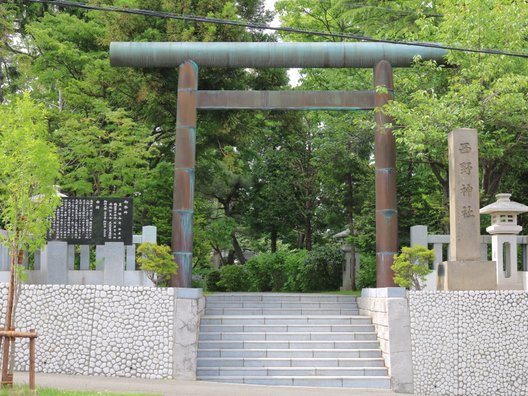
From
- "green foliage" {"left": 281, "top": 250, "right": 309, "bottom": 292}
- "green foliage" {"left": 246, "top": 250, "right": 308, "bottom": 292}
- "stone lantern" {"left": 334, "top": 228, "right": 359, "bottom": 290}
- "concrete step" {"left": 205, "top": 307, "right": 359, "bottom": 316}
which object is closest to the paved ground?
"concrete step" {"left": 205, "top": 307, "right": 359, "bottom": 316}

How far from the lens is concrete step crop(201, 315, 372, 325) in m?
15.9

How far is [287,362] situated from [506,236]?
18.3ft

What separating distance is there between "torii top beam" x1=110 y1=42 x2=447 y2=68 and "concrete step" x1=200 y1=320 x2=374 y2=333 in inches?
235

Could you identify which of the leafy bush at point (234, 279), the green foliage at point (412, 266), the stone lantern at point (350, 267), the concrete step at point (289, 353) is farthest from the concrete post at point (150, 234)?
the leafy bush at point (234, 279)

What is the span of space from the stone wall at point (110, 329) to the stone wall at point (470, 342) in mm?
4385

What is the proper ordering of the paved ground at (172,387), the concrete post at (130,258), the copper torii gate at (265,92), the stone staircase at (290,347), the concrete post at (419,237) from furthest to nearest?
the copper torii gate at (265,92)
the concrete post at (419,237)
the concrete post at (130,258)
the stone staircase at (290,347)
the paved ground at (172,387)

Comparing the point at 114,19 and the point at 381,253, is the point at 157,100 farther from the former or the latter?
the point at 381,253

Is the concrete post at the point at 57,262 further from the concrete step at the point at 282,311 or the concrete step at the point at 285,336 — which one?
the concrete step at the point at 282,311

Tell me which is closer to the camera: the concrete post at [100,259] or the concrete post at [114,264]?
the concrete post at [114,264]

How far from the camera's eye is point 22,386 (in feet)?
34.3

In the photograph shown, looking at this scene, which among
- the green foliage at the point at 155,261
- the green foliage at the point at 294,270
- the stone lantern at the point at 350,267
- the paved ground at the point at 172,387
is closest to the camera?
the paved ground at the point at 172,387

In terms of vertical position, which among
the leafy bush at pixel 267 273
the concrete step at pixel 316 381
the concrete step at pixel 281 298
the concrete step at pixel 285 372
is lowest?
the concrete step at pixel 316 381

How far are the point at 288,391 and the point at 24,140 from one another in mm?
6087

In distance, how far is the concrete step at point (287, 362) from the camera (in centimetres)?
1423
